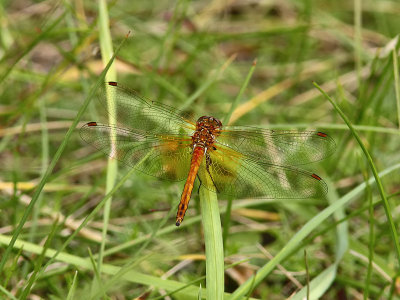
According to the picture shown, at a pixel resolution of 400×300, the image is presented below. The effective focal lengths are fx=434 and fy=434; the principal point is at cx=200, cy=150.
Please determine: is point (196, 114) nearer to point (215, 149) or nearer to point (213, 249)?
point (215, 149)

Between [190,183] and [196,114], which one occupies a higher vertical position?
[196,114]

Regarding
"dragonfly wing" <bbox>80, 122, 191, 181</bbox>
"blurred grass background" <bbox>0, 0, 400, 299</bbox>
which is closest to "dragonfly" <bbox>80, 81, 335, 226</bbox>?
"dragonfly wing" <bbox>80, 122, 191, 181</bbox>

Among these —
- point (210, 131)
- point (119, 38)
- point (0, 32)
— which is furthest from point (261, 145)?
point (0, 32)

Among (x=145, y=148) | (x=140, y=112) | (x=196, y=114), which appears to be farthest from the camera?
(x=196, y=114)

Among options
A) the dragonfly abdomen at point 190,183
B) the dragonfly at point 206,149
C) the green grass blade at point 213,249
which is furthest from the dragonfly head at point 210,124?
the green grass blade at point 213,249

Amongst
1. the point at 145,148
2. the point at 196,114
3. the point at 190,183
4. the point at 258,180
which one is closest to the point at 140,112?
the point at 145,148

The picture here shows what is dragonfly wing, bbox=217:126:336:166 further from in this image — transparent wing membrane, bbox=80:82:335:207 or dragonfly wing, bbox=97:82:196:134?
dragonfly wing, bbox=97:82:196:134

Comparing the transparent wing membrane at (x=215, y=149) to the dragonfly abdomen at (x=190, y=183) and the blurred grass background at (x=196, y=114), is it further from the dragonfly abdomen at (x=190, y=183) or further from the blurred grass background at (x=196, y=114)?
the blurred grass background at (x=196, y=114)
